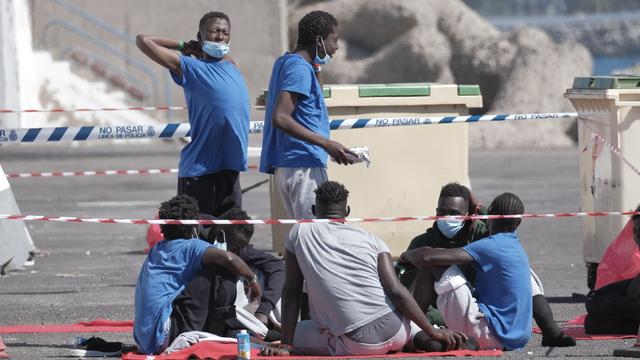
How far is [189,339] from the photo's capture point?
7453mm

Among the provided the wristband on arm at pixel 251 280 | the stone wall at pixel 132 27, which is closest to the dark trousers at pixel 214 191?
the wristband on arm at pixel 251 280

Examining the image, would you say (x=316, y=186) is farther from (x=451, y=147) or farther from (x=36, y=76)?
(x=36, y=76)

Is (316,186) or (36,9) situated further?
(36,9)

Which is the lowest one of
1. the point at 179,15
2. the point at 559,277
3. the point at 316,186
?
the point at 559,277

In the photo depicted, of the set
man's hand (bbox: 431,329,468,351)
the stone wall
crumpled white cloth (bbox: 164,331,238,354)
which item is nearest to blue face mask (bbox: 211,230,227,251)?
crumpled white cloth (bbox: 164,331,238,354)

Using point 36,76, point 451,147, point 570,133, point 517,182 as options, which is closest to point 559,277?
point 451,147

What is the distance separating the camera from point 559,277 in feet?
36.1

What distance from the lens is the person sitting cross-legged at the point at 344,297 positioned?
730 centimetres

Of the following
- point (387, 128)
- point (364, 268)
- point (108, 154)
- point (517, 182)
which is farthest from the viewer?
point (108, 154)

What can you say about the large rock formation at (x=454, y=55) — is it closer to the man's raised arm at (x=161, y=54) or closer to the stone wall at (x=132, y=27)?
the stone wall at (x=132, y=27)

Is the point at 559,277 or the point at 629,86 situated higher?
Result: the point at 629,86

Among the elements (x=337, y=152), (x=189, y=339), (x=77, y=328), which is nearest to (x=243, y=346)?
(x=189, y=339)

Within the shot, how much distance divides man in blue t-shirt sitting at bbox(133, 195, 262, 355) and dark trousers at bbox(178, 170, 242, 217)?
94 centimetres

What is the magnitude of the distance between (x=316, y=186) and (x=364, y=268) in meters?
0.93
